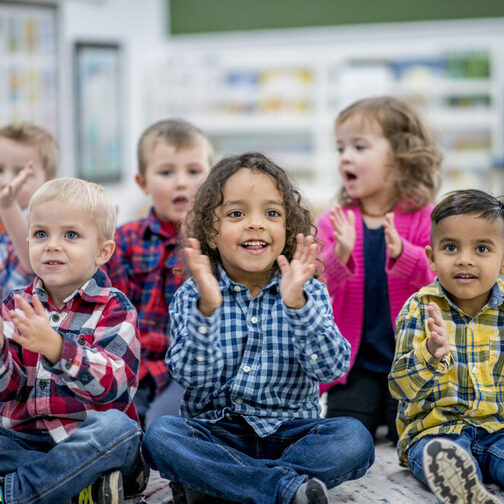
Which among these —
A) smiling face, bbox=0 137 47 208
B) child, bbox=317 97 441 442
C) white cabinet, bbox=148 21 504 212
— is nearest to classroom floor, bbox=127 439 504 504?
child, bbox=317 97 441 442

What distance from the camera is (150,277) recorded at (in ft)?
6.88

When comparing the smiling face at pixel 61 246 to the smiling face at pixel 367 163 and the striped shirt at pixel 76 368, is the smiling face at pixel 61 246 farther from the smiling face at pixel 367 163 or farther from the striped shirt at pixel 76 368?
the smiling face at pixel 367 163

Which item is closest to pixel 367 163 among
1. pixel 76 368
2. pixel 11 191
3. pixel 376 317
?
pixel 376 317

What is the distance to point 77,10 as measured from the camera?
5.40 meters

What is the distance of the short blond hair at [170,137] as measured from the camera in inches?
87.0

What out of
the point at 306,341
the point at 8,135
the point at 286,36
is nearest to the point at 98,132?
the point at 286,36

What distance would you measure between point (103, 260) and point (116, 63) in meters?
4.57

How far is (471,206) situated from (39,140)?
1288 mm

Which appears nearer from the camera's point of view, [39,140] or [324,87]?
[39,140]

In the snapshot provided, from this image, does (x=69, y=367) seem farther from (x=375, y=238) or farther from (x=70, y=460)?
(x=375, y=238)

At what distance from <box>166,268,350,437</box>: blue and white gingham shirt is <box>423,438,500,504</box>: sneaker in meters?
0.26

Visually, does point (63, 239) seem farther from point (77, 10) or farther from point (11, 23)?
point (77, 10)

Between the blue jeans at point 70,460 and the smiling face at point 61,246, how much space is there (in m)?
0.30

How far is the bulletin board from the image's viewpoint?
490 centimetres
